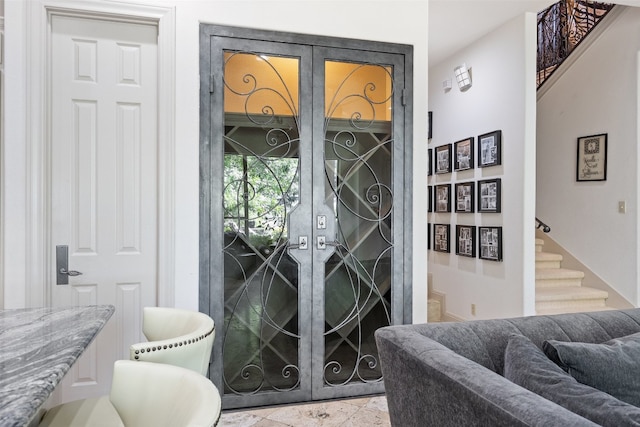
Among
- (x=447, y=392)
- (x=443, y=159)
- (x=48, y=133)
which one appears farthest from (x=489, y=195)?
(x=48, y=133)

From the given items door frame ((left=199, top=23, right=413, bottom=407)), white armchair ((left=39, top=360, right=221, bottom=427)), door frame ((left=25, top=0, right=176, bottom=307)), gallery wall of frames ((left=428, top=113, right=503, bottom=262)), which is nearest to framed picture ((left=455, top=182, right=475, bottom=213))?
gallery wall of frames ((left=428, top=113, right=503, bottom=262))

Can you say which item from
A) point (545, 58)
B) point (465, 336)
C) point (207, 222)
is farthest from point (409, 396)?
point (545, 58)

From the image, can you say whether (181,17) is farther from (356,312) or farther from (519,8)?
(519,8)

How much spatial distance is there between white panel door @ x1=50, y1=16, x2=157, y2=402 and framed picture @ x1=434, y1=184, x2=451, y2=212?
137 inches

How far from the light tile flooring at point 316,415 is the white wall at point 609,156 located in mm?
2985

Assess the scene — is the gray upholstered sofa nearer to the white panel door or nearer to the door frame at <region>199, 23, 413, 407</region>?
the door frame at <region>199, 23, 413, 407</region>

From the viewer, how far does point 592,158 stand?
442 centimetres

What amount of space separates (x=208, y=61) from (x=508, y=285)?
3241 millimetres

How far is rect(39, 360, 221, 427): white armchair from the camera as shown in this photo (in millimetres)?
892

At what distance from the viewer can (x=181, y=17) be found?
8.27 ft

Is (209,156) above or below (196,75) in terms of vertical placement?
below

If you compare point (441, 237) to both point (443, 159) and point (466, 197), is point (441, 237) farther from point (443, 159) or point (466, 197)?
point (443, 159)

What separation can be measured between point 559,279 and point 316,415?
3.40m

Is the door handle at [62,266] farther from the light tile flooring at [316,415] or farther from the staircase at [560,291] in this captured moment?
the staircase at [560,291]
